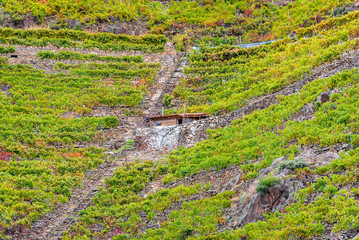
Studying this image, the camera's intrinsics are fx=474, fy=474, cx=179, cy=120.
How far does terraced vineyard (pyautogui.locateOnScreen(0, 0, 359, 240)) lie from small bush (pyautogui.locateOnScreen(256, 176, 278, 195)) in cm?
8

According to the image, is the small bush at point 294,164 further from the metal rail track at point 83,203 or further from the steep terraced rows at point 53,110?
the steep terraced rows at point 53,110

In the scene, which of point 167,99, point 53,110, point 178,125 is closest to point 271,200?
point 178,125

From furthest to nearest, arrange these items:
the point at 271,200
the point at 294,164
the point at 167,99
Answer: the point at 167,99 < the point at 294,164 < the point at 271,200

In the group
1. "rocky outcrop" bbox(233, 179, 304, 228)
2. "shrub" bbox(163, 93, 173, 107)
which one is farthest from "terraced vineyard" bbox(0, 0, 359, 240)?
"shrub" bbox(163, 93, 173, 107)

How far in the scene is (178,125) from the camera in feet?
104

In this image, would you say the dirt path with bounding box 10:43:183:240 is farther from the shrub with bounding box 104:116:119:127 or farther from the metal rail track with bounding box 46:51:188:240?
the shrub with bounding box 104:116:119:127

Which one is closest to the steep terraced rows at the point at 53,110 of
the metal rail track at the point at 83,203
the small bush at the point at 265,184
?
the metal rail track at the point at 83,203

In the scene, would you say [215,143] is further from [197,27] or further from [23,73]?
[197,27]

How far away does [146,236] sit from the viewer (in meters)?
20.2

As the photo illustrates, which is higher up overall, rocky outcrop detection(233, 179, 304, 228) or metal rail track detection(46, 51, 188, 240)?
rocky outcrop detection(233, 179, 304, 228)

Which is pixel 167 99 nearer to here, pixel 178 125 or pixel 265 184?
pixel 178 125

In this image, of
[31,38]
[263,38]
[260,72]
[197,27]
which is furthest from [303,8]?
[31,38]

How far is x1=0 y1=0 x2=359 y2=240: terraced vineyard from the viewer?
61.4 ft

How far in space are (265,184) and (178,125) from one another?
46.5 ft
